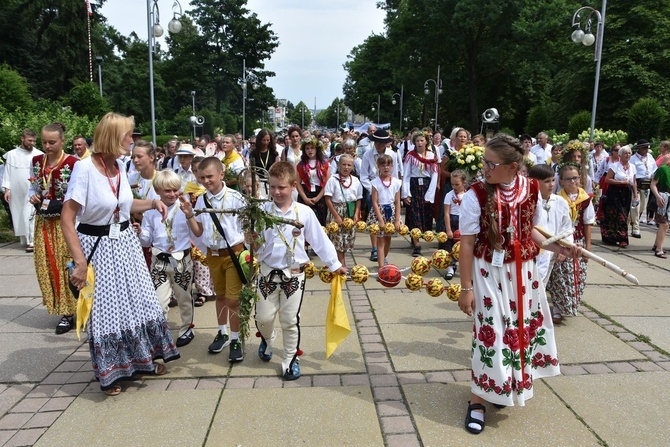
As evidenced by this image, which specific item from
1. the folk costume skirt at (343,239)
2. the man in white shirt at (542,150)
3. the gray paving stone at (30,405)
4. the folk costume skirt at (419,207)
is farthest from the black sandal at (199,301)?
the man in white shirt at (542,150)

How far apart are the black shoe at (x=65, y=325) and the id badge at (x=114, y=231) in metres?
2.05

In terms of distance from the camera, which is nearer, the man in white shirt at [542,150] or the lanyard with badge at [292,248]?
the lanyard with badge at [292,248]

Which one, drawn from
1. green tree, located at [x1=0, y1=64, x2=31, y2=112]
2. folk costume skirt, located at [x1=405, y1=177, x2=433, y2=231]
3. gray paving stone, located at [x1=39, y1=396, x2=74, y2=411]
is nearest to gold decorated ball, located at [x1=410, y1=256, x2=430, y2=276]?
gray paving stone, located at [x1=39, y1=396, x2=74, y2=411]

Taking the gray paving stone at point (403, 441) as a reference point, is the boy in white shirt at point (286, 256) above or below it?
above

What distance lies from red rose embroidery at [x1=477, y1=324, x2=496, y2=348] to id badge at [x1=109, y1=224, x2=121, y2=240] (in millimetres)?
2756

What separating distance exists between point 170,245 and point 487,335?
9.71 feet

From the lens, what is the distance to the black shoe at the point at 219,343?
476cm

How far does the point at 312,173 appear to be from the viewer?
8133 mm

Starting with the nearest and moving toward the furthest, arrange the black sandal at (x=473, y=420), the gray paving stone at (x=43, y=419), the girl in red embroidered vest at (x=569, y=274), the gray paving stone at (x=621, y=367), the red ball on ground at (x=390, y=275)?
the black sandal at (x=473, y=420), the gray paving stone at (x=43, y=419), the red ball on ground at (x=390, y=275), the gray paving stone at (x=621, y=367), the girl in red embroidered vest at (x=569, y=274)

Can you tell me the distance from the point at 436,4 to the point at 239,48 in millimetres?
36241

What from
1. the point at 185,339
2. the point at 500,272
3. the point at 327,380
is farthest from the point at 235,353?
the point at 500,272

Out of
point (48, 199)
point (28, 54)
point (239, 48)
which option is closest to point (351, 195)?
point (48, 199)

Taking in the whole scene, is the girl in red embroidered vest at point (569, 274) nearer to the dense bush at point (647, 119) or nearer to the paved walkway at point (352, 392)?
the paved walkway at point (352, 392)

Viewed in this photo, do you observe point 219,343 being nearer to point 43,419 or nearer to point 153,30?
point 43,419
